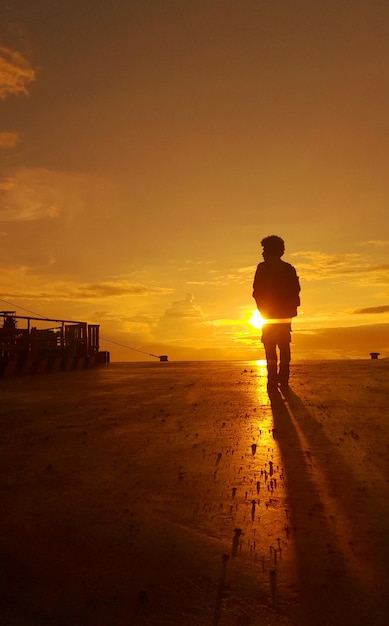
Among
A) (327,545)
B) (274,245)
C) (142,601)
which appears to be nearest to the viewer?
A: (142,601)

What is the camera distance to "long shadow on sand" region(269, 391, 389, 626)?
6.04 ft

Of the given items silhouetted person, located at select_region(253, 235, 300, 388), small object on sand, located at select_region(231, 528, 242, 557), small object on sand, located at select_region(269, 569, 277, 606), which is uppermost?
silhouetted person, located at select_region(253, 235, 300, 388)

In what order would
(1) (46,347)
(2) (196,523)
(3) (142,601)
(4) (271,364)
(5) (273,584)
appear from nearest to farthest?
(3) (142,601)
(5) (273,584)
(2) (196,523)
(4) (271,364)
(1) (46,347)

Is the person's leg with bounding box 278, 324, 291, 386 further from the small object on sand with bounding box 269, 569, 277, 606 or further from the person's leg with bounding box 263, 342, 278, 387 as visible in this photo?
the small object on sand with bounding box 269, 569, 277, 606

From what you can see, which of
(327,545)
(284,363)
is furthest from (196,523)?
(284,363)

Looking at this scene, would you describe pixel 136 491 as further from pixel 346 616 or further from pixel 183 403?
pixel 183 403

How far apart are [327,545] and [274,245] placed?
7060 millimetres

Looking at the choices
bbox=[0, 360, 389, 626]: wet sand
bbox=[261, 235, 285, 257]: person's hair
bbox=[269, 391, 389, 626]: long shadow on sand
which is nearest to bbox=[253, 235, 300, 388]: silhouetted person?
bbox=[261, 235, 285, 257]: person's hair

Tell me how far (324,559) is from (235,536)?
0.45 m

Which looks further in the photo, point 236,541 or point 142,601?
point 236,541

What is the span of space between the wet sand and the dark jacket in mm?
3434

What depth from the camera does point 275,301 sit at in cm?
887

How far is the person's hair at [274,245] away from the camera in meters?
9.05

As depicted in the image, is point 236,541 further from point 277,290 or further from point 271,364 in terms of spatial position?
point 277,290
